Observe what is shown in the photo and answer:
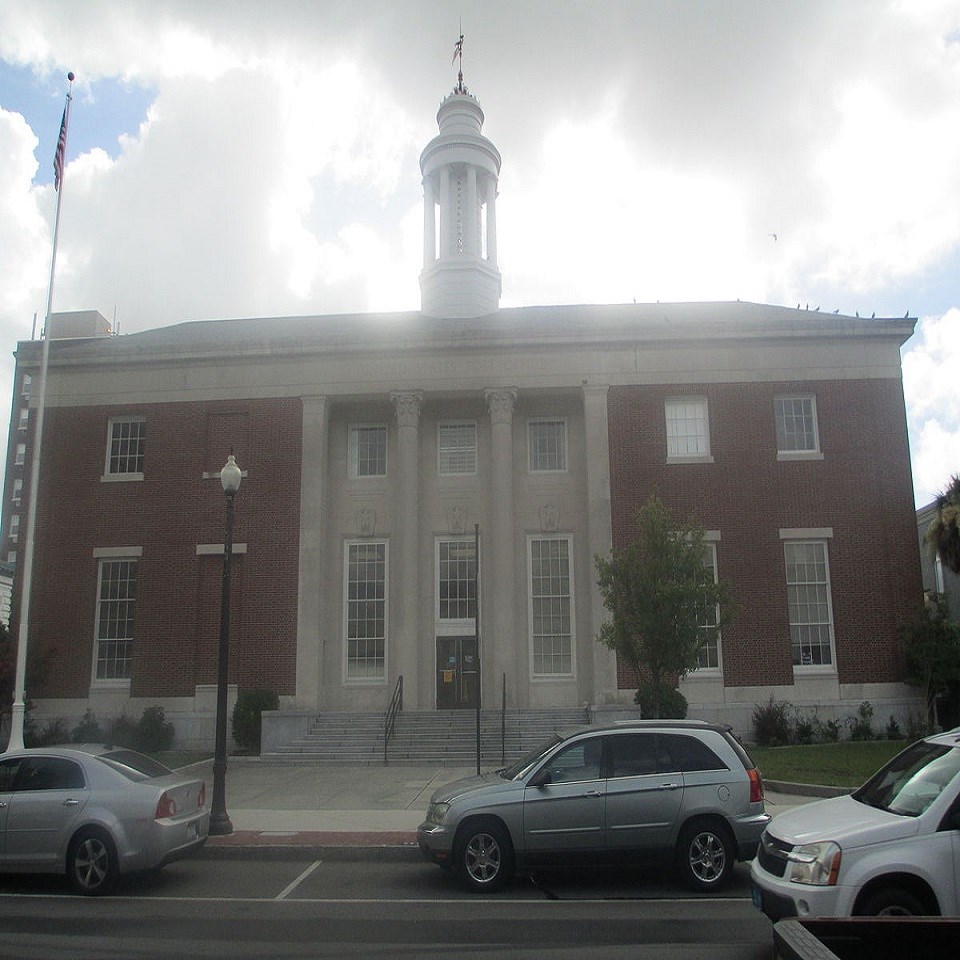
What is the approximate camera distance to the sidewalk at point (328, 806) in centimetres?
1310

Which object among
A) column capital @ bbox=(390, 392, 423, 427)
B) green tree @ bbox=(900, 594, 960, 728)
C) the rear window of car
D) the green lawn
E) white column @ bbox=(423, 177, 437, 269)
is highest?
white column @ bbox=(423, 177, 437, 269)

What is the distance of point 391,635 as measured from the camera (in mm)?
28672

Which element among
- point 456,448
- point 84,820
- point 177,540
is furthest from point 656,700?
point 177,540

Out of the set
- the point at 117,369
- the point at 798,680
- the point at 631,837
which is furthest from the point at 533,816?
the point at 117,369

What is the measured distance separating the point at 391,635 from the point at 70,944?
66.1 feet

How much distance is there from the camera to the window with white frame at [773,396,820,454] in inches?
1120

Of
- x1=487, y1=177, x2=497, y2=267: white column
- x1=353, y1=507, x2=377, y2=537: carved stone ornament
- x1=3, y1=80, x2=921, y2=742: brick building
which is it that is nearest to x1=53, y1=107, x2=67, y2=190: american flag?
x1=3, y1=80, x2=921, y2=742: brick building

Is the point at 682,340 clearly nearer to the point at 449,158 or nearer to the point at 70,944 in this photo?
the point at 449,158

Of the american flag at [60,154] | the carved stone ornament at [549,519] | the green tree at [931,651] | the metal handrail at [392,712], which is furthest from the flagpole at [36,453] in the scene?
the green tree at [931,651]

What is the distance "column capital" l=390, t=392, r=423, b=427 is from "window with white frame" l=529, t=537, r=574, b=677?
527 cm

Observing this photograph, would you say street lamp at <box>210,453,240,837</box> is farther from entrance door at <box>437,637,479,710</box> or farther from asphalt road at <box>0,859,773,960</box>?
entrance door at <box>437,637,479,710</box>

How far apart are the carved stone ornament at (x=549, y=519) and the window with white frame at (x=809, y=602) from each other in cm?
677

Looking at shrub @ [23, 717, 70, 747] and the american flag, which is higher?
the american flag

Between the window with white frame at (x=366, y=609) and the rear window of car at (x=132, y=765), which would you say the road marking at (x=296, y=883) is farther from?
the window with white frame at (x=366, y=609)
